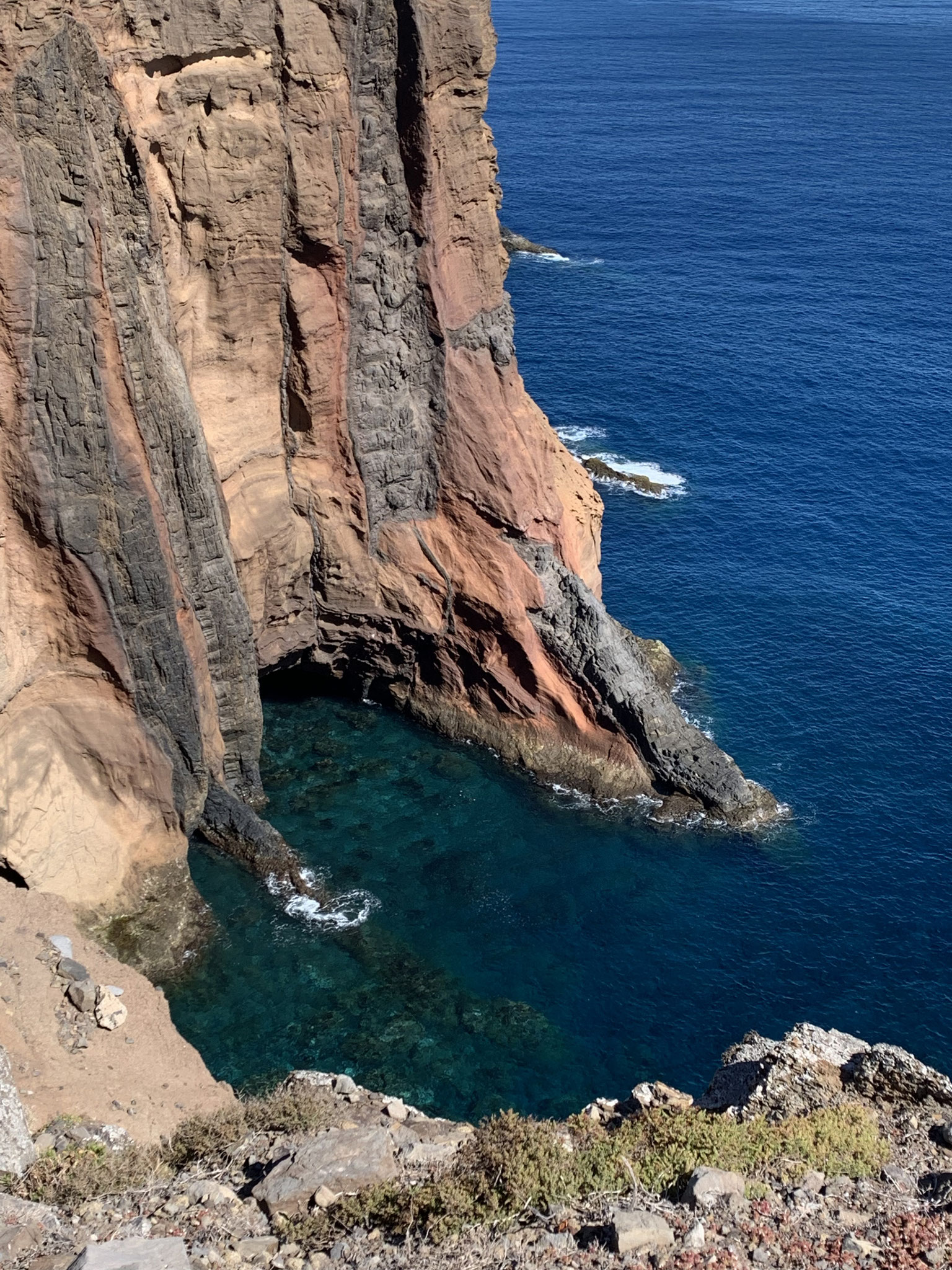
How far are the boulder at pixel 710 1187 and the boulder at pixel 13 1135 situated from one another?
40.0 feet

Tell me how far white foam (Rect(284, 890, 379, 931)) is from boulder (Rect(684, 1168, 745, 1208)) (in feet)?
68.2

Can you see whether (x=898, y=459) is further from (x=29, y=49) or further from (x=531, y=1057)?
(x=29, y=49)

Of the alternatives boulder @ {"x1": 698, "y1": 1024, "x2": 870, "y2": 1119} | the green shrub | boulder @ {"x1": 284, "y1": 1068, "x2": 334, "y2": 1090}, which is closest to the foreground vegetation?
the green shrub

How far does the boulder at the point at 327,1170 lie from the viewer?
2370cm

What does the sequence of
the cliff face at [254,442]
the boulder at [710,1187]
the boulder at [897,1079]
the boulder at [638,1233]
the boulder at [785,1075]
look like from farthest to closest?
the cliff face at [254,442] → the boulder at [785,1075] → the boulder at [897,1079] → the boulder at [710,1187] → the boulder at [638,1233]

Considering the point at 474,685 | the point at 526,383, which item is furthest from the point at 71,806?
the point at 526,383

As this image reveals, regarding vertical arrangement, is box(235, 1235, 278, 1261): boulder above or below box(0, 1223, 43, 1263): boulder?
below

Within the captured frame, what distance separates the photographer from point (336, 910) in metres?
43.8

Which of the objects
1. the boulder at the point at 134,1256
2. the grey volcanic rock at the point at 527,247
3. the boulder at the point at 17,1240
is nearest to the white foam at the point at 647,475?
the grey volcanic rock at the point at 527,247

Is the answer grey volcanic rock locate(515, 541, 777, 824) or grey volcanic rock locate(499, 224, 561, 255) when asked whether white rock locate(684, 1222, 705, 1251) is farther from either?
grey volcanic rock locate(499, 224, 561, 255)

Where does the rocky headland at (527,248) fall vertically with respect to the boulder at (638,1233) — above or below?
above

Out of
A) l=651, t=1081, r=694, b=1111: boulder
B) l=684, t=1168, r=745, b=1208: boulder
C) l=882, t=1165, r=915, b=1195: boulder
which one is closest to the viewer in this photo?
l=684, t=1168, r=745, b=1208: boulder

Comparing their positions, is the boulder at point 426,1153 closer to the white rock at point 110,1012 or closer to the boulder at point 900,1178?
the boulder at point 900,1178

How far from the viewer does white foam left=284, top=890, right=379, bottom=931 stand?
142 ft
